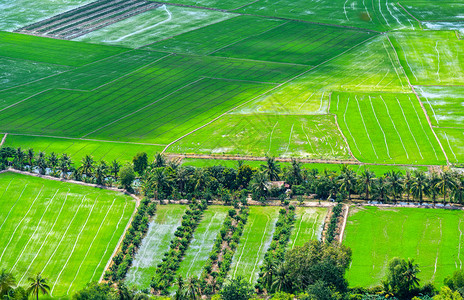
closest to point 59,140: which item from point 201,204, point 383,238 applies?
point 201,204

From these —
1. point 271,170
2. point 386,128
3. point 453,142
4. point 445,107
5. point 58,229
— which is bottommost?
point 453,142

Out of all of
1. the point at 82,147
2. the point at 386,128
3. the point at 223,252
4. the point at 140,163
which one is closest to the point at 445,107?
the point at 386,128

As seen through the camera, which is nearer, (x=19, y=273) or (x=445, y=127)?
(x=19, y=273)

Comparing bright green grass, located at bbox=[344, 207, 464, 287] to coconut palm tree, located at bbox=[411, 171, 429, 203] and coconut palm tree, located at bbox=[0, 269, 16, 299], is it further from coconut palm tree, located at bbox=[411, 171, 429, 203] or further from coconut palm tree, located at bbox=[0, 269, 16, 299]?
coconut palm tree, located at bbox=[0, 269, 16, 299]

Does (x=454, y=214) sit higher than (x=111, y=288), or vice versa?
(x=111, y=288)

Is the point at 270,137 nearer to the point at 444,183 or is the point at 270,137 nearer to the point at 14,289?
the point at 444,183

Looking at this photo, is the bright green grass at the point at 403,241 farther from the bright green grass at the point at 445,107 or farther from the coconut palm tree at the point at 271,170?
the bright green grass at the point at 445,107

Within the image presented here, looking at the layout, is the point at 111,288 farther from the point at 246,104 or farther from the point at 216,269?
the point at 246,104
